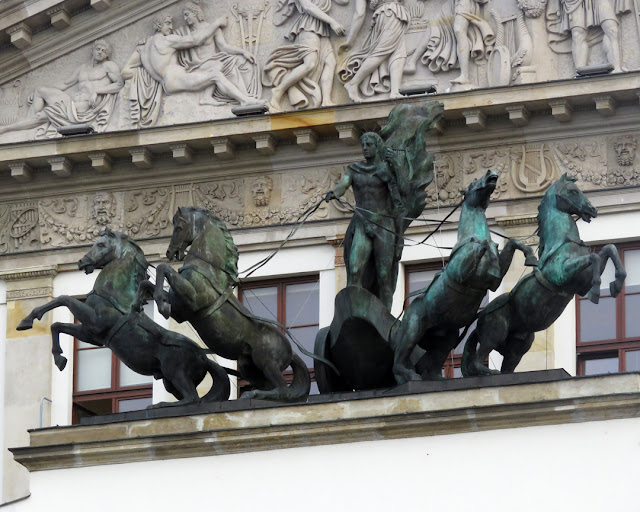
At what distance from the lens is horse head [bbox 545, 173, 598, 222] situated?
110 feet

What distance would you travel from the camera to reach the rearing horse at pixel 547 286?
33.2 m

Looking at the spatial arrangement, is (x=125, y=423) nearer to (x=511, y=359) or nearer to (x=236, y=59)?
(x=511, y=359)

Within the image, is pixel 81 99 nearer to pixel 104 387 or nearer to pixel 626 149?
pixel 104 387

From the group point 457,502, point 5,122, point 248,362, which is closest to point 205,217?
point 248,362

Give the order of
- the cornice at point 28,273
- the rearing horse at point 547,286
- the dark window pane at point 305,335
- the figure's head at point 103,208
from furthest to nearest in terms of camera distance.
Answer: the figure's head at point 103,208 < the cornice at point 28,273 < the dark window pane at point 305,335 < the rearing horse at point 547,286

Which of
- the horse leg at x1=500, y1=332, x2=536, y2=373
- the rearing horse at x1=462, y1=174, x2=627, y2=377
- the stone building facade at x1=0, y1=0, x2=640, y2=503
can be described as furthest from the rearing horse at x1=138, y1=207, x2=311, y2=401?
the stone building facade at x1=0, y1=0, x2=640, y2=503

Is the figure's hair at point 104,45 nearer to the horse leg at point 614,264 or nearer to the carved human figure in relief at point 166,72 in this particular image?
the carved human figure in relief at point 166,72

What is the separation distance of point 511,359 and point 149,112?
7.02m

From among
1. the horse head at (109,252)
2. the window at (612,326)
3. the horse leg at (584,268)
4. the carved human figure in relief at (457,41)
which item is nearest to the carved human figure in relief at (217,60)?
the carved human figure in relief at (457,41)

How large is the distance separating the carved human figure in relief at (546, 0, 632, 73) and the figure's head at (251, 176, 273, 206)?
3.18 m

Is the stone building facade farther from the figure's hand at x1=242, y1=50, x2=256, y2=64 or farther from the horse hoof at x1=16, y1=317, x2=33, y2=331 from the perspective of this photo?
the horse hoof at x1=16, y1=317, x2=33, y2=331

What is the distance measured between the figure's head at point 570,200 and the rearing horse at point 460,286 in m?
0.48

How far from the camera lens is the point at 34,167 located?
39.5m

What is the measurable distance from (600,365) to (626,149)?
2.15 meters
